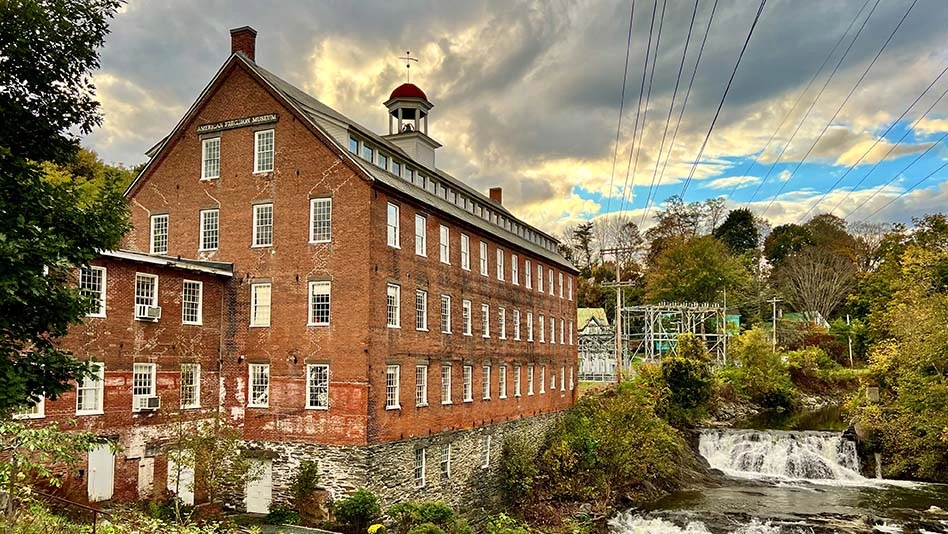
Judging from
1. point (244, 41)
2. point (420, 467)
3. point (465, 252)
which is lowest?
point (420, 467)

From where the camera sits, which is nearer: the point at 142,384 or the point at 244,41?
the point at 142,384

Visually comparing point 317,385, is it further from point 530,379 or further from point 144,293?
point 530,379

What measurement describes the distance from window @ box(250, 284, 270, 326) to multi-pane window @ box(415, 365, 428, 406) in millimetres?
5267

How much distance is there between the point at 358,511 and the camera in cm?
1900

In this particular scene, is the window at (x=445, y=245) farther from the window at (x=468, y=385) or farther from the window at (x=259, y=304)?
the window at (x=259, y=304)

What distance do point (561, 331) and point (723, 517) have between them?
1656 centimetres

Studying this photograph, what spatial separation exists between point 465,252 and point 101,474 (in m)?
14.8

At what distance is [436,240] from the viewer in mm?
25094

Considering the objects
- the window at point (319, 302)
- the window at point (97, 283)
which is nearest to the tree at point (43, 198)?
the window at point (97, 283)

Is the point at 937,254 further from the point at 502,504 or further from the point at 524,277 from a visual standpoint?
the point at 502,504

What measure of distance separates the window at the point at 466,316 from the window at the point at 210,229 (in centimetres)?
959

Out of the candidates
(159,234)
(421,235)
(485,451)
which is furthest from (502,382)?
(159,234)

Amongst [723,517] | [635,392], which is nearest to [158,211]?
[723,517]

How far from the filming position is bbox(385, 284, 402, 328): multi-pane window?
71.6 ft
